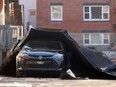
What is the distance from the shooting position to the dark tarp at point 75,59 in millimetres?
16181

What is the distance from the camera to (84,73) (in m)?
16.5

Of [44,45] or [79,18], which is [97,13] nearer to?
[79,18]

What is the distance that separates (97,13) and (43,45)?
99.1 ft

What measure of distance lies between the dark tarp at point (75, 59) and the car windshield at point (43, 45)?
0.19 meters

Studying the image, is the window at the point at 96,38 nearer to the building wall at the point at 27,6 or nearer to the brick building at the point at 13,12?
the building wall at the point at 27,6

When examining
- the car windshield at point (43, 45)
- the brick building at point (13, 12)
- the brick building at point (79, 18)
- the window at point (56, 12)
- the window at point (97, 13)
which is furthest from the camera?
the brick building at point (13, 12)

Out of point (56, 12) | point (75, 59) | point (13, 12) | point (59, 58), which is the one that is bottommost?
point (75, 59)

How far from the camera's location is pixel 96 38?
1849 inches

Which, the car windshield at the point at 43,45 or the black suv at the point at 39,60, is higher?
the car windshield at the point at 43,45

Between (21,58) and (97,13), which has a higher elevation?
(97,13)

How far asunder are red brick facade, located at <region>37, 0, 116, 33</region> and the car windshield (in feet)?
94.4

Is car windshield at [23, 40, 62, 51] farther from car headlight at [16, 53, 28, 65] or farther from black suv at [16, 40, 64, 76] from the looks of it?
car headlight at [16, 53, 28, 65]

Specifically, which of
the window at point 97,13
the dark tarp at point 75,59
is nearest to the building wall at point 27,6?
the window at point 97,13

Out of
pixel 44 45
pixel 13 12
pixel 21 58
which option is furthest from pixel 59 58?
pixel 13 12
